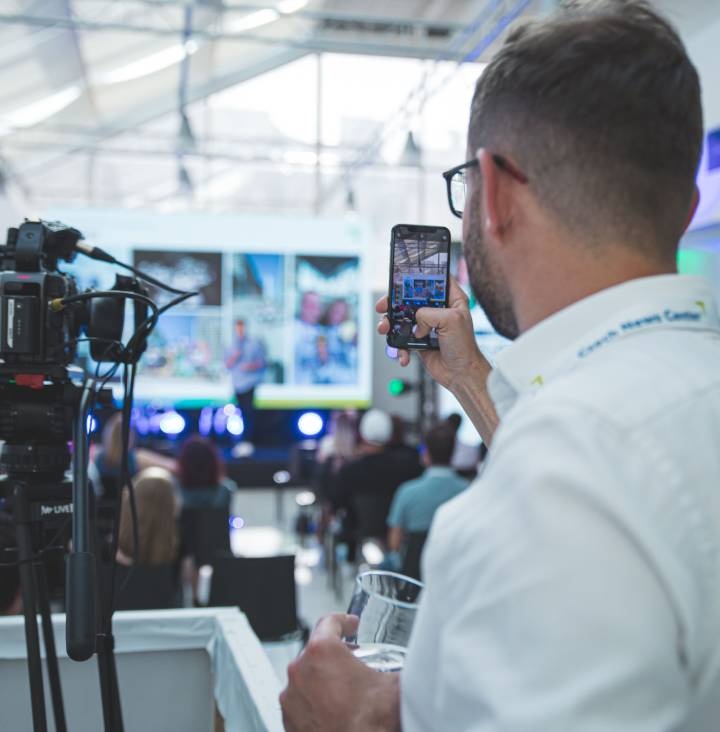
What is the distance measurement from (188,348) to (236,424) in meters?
1.04

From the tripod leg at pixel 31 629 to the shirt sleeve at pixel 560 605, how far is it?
0.84 m

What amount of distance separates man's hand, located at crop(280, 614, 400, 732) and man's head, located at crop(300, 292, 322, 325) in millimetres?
8334

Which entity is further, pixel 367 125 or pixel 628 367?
pixel 367 125

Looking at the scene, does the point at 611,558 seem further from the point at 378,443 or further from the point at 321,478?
the point at 321,478

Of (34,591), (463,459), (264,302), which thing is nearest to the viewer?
(34,591)

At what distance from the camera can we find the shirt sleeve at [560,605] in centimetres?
52

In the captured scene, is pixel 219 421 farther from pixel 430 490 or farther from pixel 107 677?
pixel 107 677

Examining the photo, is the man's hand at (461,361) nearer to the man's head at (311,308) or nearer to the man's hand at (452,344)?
the man's hand at (452,344)

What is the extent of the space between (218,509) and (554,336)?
148 inches

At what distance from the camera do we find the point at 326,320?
9102 mm

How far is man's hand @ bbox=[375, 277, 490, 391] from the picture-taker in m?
1.22

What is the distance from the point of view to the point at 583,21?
0.72 m

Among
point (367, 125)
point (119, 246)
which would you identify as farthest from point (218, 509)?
point (367, 125)

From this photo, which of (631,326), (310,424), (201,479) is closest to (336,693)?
(631,326)
